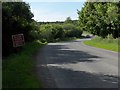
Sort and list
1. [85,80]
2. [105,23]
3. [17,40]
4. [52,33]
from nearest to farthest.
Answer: [85,80] < [17,40] < [105,23] < [52,33]

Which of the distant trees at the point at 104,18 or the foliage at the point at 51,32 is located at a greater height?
the distant trees at the point at 104,18

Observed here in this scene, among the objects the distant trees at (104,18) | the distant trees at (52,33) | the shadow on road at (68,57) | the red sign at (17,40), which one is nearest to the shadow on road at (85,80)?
the red sign at (17,40)

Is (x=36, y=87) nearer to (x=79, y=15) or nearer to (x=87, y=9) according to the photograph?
(x=87, y=9)

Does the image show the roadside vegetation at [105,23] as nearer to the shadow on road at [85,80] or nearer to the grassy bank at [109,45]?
the grassy bank at [109,45]

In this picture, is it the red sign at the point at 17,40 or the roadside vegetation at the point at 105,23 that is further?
the roadside vegetation at the point at 105,23

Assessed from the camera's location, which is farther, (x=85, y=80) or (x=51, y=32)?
(x=51, y=32)

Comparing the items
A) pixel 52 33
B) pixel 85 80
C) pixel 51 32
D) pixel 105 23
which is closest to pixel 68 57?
pixel 85 80

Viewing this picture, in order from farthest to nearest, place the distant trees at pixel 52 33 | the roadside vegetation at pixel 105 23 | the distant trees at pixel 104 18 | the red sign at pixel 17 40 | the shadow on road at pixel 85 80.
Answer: the distant trees at pixel 52 33, the distant trees at pixel 104 18, the roadside vegetation at pixel 105 23, the red sign at pixel 17 40, the shadow on road at pixel 85 80

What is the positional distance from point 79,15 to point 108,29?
23598 mm

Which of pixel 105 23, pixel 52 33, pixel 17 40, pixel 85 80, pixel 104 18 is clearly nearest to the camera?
pixel 85 80

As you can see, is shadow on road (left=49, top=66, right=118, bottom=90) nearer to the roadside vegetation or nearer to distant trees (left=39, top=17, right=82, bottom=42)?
the roadside vegetation

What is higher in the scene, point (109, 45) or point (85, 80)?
point (85, 80)

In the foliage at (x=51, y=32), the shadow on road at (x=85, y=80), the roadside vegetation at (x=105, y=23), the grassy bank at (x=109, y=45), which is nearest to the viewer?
the shadow on road at (x=85, y=80)

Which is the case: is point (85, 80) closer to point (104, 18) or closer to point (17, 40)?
point (17, 40)
